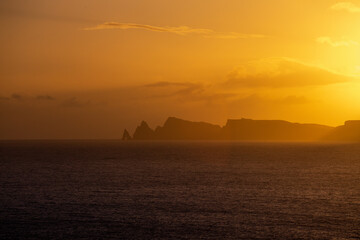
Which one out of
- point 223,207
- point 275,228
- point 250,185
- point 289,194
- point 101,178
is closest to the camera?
point 275,228

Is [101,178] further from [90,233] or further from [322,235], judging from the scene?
[322,235]

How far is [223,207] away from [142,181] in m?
40.4

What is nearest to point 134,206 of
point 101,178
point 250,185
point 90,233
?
point 90,233

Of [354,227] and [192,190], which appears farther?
[192,190]

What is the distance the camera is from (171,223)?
2251 inches

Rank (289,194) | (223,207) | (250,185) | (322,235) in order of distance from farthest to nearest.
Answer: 1. (250,185)
2. (289,194)
3. (223,207)
4. (322,235)

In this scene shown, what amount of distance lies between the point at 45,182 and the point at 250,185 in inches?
1771

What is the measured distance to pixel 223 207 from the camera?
68.9 m

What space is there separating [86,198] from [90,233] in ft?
87.2

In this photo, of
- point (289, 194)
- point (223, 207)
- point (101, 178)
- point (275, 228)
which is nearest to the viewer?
point (275, 228)

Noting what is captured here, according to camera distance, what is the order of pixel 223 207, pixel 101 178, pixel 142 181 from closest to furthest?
pixel 223 207 → pixel 142 181 → pixel 101 178

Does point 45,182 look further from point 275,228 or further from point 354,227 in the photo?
point 354,227

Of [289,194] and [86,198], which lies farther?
[289,194]

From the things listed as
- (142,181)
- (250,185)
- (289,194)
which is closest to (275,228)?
(289,194)
